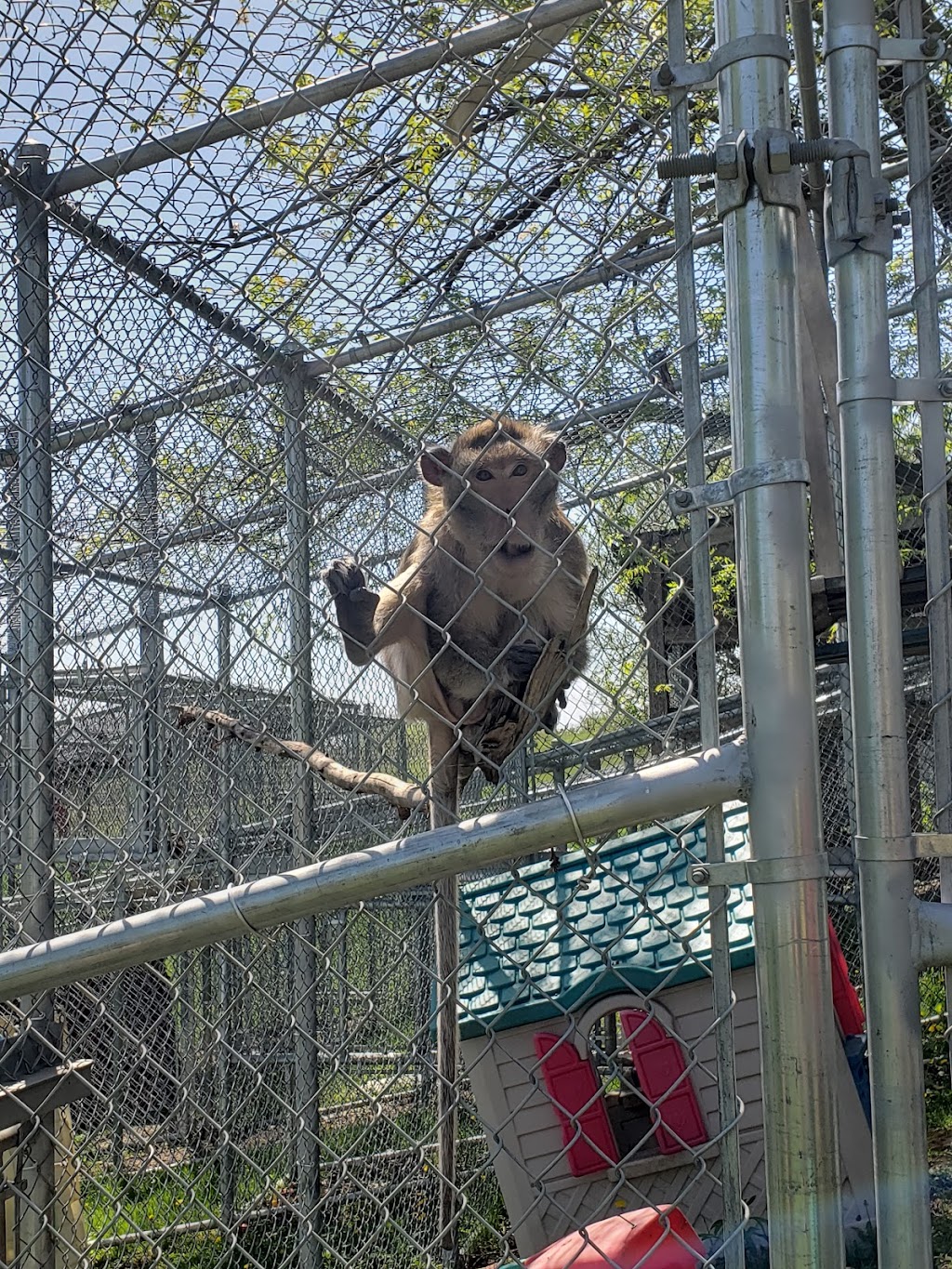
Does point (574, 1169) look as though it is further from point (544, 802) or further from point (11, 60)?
point (11, 60)

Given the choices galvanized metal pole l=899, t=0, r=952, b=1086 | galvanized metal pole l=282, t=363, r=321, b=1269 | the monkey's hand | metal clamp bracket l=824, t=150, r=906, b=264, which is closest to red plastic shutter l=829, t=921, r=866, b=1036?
the monkey's hand

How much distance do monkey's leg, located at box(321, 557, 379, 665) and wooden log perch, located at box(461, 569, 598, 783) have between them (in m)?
0.43

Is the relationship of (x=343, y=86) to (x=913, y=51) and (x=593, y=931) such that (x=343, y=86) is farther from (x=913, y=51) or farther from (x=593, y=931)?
(x=593, y=931)

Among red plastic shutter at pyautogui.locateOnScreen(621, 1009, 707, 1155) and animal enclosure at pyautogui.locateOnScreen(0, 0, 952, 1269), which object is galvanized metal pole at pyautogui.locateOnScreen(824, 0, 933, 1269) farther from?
red plastic shutter at pyautogui.locateOnScreen(621, 1009, 707, 1155)

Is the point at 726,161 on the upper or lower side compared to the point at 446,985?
upper

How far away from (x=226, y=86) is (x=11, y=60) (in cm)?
47

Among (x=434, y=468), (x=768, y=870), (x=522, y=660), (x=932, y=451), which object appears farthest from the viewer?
(x=522, y=660)

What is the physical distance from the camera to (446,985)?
8.82ft

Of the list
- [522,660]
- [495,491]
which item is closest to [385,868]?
[522,660]

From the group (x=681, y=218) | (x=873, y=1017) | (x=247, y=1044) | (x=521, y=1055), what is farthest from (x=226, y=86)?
(x=247, y=1044)

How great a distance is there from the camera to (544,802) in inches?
57.1

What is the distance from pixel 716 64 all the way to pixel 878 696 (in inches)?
33.4

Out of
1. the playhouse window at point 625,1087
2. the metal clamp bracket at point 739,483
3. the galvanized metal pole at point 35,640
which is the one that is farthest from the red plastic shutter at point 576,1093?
the metal clamp bracket at point 739,483

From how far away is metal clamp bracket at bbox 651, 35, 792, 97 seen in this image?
1.38 m
